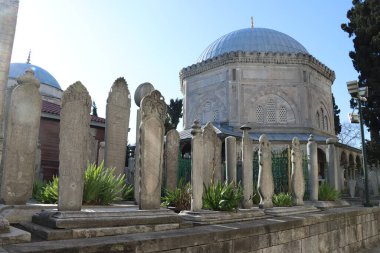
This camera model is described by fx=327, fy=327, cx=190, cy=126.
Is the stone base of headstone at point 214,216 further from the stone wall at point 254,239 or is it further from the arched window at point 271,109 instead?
the arched window at point 271,109

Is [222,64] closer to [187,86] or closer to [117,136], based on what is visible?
[187,86]

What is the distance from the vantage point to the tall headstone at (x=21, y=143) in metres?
5.33

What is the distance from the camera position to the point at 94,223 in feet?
12.9

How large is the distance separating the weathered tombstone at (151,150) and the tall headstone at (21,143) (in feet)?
6.82

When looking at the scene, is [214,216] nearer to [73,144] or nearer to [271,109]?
[73,144]

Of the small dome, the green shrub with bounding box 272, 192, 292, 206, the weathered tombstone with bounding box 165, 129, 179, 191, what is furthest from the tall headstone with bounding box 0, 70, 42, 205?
the small dome

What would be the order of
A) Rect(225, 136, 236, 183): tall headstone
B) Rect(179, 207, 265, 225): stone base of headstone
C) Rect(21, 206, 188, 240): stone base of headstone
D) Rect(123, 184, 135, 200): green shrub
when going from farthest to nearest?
Rect(123, 184, 135, 200): green shrub → Rect(225, 136, 236, 183): tall headstone → Rect(179, 207, 265, 225): stone base of headstone → Rect(21, 206, 188, 240): stone base of headstone

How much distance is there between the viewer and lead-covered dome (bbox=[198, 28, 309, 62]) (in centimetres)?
2575

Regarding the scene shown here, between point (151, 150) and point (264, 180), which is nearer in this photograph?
point (151, 150)

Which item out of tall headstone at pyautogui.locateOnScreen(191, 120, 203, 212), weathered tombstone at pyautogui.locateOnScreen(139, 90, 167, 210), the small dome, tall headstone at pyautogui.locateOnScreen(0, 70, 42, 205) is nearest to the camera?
weathered tombstone at pyautogui.locateOnScreen(139, 90, 167, 210)

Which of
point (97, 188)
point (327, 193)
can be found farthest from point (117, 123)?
point (327, 193)

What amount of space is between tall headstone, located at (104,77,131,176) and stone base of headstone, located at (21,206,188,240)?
3.54m

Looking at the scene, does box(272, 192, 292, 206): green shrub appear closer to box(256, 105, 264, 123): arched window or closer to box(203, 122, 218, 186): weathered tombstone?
box(203, 122, 218, 186): weathered tombstone

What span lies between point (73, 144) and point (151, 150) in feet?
3.85
